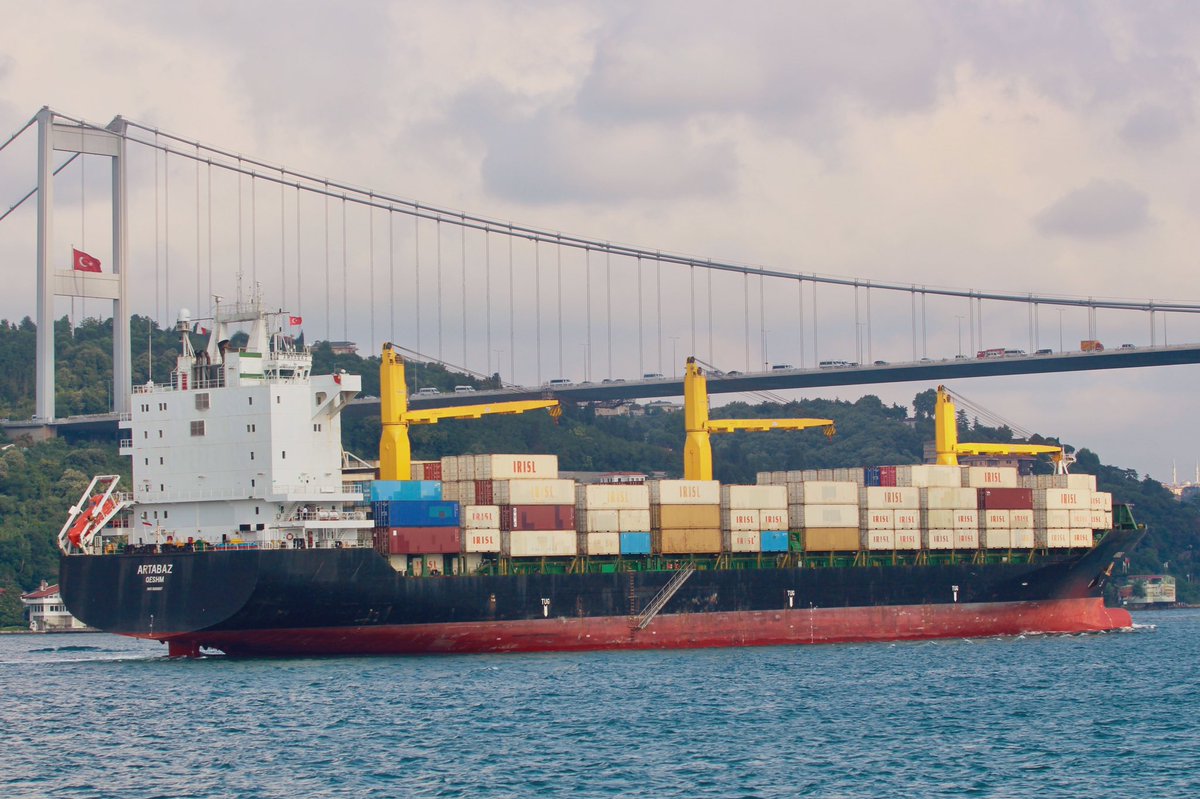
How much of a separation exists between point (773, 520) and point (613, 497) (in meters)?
6.50

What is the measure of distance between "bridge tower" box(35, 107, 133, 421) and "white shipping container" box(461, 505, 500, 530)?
140ft

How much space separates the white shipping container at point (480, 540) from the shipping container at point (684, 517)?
20.8 ft

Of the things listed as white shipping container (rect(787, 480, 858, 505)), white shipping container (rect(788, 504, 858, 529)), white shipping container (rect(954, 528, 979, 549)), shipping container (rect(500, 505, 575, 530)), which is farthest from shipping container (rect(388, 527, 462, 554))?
white shipping container (rect(954, 528, 979, 549))

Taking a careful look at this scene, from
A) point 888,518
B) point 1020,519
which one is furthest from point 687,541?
point 1020,519

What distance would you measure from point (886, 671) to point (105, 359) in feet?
297

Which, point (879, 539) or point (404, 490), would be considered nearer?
point (404, 490)

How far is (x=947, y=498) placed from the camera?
214 ft

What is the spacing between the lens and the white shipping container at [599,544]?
57281 millimetres

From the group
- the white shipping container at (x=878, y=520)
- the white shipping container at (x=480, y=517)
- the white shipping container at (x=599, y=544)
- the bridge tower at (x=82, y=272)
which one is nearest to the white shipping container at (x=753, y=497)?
the white shipping container at (x=878, y=520)

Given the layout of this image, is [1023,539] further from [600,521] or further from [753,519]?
[600,521]

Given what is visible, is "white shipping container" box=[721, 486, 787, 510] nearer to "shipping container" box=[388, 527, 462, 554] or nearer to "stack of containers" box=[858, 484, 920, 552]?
"stack of containers" box=[858, 484, 920, 552]

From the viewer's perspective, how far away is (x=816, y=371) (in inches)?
3725

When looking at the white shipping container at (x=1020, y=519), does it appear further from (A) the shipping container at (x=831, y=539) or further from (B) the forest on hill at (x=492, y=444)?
(B) the forest on hill at (x=492, y=444)

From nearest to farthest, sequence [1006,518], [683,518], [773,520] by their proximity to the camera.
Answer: [683,518] < [773,520] < [1006,518]
